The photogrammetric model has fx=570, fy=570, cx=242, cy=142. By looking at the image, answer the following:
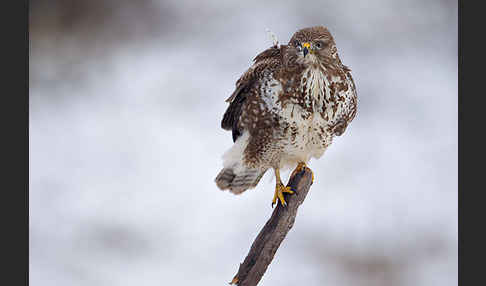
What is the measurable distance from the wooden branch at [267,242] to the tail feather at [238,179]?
44cm

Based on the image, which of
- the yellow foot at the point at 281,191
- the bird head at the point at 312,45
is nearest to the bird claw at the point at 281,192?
the yellow foot at the point at 281,191

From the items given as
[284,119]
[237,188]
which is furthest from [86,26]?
[284,119]

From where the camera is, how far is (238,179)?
3.53m

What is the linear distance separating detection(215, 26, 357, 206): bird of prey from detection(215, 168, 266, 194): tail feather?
0.36ft

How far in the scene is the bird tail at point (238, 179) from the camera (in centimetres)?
349

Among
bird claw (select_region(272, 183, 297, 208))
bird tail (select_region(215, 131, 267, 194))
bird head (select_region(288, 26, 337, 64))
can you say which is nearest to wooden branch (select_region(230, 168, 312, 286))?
bird claw (select_region(272, 183, 297, 208))

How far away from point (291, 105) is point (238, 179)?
76 centimetres

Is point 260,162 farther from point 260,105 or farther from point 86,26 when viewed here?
point 86,26

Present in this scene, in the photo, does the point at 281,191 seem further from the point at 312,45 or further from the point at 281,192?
the point at 312,45

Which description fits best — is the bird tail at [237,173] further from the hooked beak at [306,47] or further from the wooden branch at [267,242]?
the hooked beak at [306,47]

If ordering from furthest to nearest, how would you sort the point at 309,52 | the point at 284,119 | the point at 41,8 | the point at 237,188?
the point at 41,8 < the point at 237,188 < the point at 284,119 < the point at 309,52

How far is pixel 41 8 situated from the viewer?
5.27 metres

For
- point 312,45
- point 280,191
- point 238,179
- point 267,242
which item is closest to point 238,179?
point 238,179

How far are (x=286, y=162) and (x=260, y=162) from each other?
A: 0.16m
